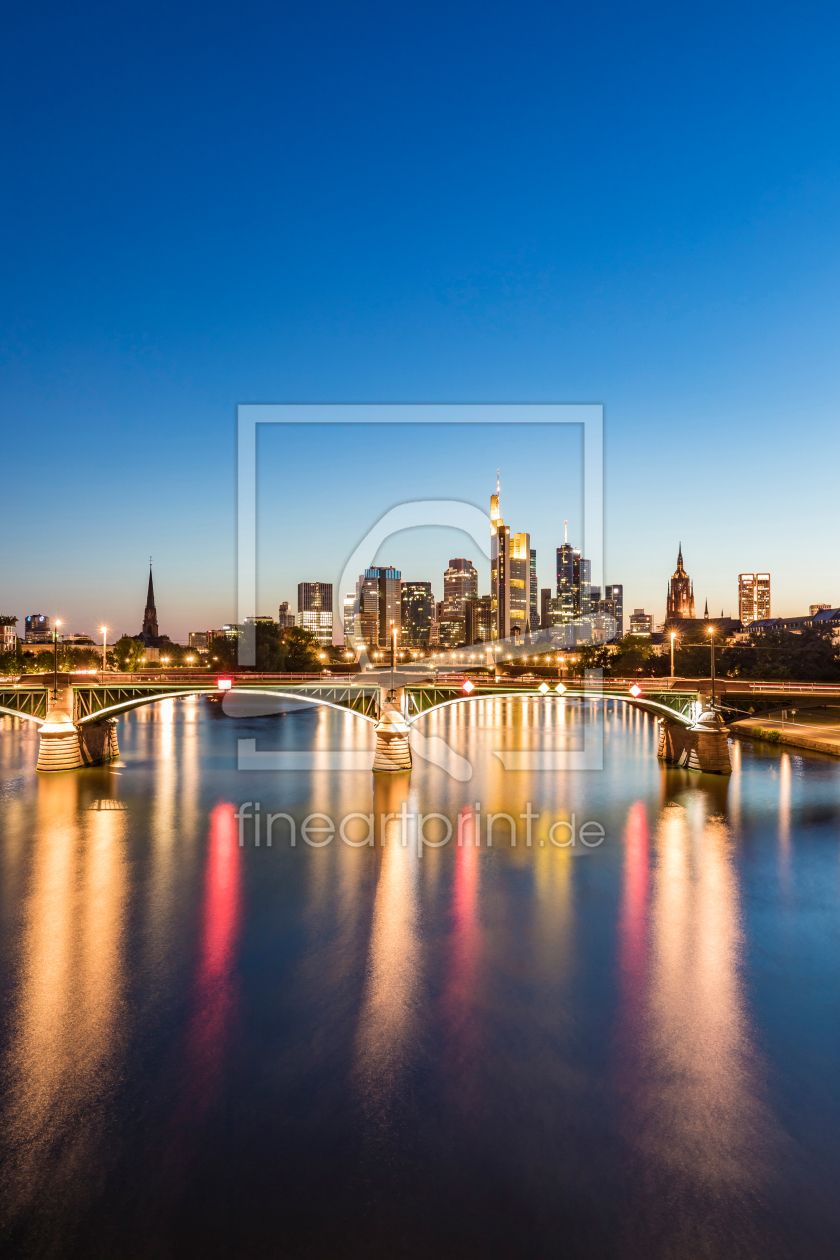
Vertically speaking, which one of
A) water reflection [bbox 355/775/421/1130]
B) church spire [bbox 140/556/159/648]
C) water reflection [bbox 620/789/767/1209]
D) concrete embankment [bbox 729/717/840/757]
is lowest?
water reflection [bbox 620/789/767/1209]

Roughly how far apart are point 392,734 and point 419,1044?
82.3ft

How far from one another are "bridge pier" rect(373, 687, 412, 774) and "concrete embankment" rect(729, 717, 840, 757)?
2601 centimetres

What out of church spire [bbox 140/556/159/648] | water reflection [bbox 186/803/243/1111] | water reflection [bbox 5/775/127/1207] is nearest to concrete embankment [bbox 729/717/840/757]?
water reflection [bbox 186/803/243/1111]

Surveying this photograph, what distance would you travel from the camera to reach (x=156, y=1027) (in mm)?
13570

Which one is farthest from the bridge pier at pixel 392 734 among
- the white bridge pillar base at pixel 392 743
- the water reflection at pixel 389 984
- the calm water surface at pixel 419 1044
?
the water reflection at pixel 389 984

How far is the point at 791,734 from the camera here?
46656 mm

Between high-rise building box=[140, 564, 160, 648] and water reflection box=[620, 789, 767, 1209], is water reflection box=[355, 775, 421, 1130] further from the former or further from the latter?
high-rise building box=[140, 564, 160, 648]


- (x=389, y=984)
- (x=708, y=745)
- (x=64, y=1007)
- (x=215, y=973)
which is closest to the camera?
(x=64, y=1007)

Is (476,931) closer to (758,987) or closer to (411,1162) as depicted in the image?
(758,987)

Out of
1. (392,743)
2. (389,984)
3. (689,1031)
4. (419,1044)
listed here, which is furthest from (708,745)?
(419,1044)

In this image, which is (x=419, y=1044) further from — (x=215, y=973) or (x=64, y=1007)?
A: (x=64, y=1007)

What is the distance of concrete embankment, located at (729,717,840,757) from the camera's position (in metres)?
43.0

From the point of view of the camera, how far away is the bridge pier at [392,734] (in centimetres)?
3659

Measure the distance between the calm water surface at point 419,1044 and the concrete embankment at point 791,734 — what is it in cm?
1763
